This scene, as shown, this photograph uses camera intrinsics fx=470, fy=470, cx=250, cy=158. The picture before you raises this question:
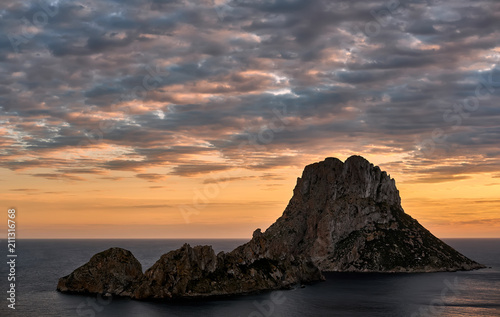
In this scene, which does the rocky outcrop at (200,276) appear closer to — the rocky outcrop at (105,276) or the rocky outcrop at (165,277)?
the rocky outcrop at (165,277)

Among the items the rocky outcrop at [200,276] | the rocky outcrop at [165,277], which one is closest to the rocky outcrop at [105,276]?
the rocky outcrop at [165,277]

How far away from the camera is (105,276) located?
17112 cm

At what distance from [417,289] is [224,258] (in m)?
80.9

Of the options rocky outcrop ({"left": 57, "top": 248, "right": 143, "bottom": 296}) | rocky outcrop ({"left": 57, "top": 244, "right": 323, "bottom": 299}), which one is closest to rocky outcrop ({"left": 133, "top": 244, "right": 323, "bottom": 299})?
rocky outcrop ({"left": 57, "top": 244, "right": 323, "bottom": 299})

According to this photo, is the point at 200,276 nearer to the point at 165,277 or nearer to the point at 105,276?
the point at 165,277

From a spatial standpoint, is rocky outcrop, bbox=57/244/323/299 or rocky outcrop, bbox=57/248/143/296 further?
rocky outcrop, bbox=57/248/143/296

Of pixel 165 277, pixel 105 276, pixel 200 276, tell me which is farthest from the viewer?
pixel 200 276

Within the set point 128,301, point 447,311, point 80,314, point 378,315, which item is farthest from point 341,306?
point 80,314

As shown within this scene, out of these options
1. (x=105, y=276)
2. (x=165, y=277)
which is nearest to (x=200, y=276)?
(x=165, y=277)

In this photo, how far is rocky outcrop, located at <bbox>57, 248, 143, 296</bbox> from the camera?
170m

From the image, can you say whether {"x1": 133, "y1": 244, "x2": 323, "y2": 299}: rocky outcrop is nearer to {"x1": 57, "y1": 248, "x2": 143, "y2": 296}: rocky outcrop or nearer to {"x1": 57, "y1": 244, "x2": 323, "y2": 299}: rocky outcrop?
{"x1": 57, "y1": 244, "x2": 323, "y2": 299}: rocky outcrop

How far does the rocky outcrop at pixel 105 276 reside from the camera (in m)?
170

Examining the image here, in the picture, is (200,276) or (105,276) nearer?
(105,276)

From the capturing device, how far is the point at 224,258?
185m
